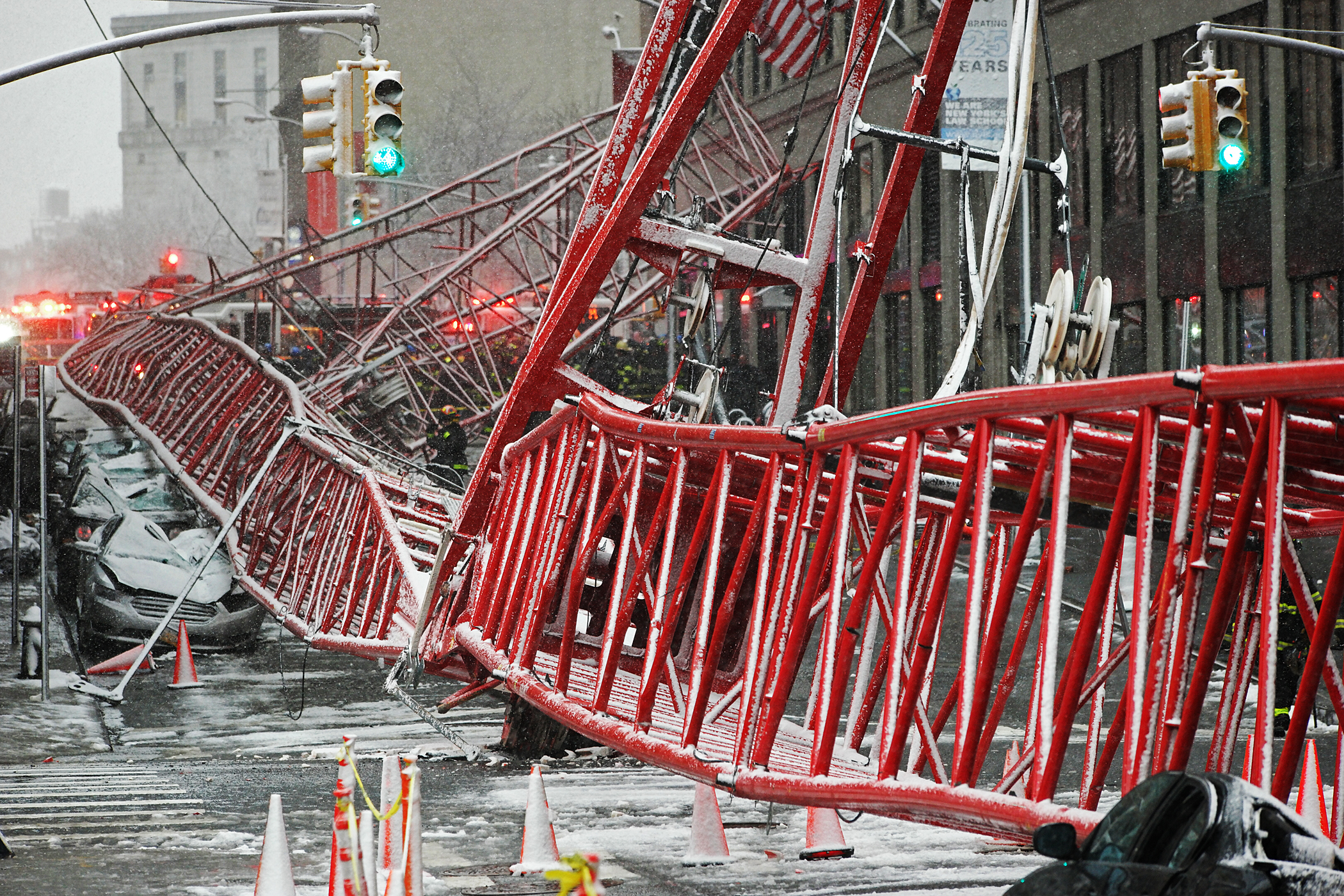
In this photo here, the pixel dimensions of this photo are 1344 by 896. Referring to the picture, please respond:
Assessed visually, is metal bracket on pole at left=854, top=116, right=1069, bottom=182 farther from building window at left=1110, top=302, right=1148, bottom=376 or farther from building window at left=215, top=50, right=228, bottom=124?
building window at left=215, top=50, right=228, bottom=124

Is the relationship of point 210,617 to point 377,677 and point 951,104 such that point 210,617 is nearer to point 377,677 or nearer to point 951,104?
point 377,677

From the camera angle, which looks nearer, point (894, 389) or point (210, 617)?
point (210, 617)

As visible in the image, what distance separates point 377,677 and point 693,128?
11658mm

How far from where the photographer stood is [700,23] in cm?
1284

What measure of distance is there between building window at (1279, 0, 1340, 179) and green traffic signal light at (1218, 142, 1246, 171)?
12499 millimetres

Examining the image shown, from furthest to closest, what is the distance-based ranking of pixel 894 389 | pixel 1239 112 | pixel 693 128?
pixel 894 389 < pixel 1239 112 < pixel 693 128

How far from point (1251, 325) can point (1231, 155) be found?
46.7 feet

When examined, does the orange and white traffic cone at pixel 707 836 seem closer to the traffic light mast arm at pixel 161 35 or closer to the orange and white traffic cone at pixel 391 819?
the orange and white traffic cone at pixel 391 819

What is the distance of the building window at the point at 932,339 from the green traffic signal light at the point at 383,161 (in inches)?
1094

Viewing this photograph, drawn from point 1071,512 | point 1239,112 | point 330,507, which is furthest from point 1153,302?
point 1071,512

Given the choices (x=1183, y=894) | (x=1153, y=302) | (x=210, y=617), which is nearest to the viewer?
(x=1183, y=894)

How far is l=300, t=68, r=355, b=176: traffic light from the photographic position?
13.7 meters

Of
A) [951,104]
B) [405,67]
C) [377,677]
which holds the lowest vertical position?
[377,677]

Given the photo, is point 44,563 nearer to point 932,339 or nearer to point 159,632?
point 159,632
